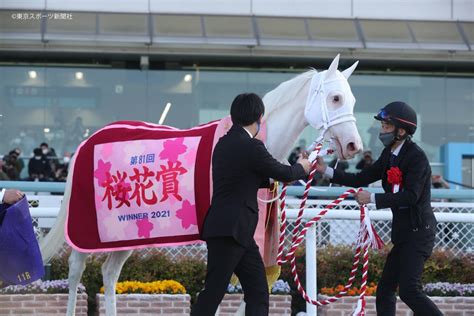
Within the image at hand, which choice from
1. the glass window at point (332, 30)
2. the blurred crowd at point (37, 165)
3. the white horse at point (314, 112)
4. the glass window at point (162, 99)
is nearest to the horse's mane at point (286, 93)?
the white horse at point (314, 112)

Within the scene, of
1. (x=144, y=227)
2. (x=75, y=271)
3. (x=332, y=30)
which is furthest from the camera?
(x=332, y=30)

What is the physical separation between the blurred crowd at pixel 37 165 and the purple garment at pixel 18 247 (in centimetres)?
838

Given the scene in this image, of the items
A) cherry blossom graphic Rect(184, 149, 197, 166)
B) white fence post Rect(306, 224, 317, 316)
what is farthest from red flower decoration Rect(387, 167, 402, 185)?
Result: cherry blossom graphic Rect(184, 149, 197, 166)

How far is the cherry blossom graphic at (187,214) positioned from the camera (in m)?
6.67

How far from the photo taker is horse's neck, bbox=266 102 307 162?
6.57 metres

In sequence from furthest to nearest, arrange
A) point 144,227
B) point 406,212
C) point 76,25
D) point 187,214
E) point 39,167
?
point 76,25 → point 39,167 → point 144,227 → point 187,214 → point 406,212

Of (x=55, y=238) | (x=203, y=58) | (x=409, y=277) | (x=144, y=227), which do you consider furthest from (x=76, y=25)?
(x=409, y=277)

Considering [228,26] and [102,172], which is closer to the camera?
[102,172]

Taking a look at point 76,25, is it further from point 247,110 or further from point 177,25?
point 247,110

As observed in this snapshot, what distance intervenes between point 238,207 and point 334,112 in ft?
4.31

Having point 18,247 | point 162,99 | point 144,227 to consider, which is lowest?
point 18,247

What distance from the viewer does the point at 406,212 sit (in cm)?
620

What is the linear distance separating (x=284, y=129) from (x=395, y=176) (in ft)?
2.89

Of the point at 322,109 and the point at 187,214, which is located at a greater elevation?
the point at 322,109
